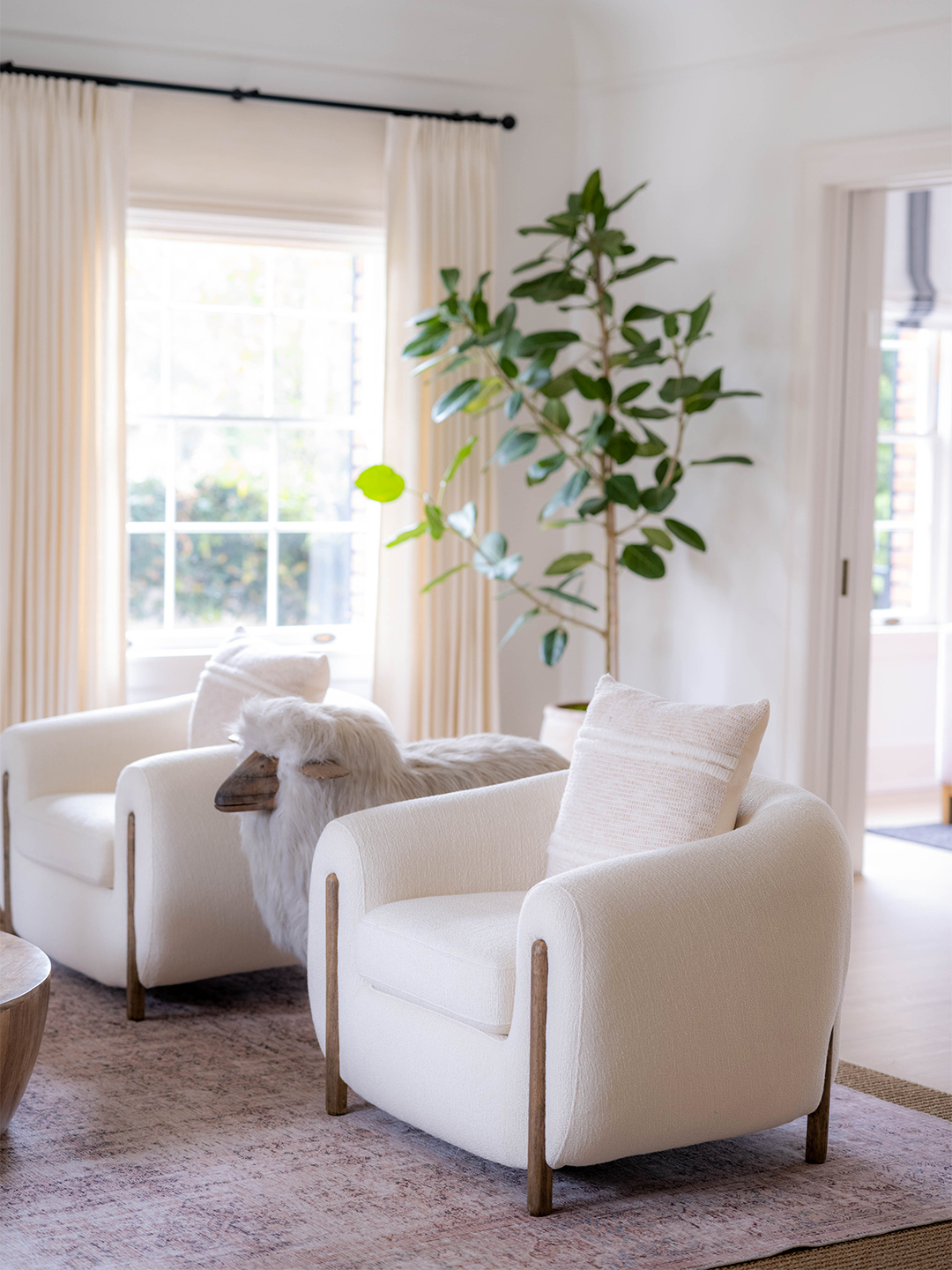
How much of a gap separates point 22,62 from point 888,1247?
14.6 feet

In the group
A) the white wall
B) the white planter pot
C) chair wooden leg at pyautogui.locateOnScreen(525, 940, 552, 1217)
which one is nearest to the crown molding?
the white wall

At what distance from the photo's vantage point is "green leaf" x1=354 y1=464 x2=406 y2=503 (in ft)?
17.0

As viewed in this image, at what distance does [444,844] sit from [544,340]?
2556mm

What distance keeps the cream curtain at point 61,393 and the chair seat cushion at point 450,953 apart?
2.50 meters

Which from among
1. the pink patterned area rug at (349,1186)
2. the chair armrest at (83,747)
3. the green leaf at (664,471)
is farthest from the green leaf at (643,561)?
the pink patterned area rug at (349,1186)

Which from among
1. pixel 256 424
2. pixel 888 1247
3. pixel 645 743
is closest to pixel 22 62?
pixel 256 424

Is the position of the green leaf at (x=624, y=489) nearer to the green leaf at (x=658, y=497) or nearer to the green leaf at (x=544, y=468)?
the green leaf at (x=658, y=497)

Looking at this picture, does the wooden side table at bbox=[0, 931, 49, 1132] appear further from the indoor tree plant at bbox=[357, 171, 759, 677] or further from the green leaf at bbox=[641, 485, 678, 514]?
the green leaf at bbox=[641, 485, 678, 514]

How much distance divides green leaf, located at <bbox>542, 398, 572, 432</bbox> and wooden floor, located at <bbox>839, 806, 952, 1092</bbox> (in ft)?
6.22

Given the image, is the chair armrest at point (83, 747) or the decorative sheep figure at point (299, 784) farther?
the chair armrest at point (83, 747)

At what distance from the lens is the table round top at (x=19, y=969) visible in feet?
9.24

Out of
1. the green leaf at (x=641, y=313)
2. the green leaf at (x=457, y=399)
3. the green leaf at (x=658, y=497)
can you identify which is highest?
the green leaf at (x=641, y=313)

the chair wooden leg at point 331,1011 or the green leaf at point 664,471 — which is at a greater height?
the green leaf at point 664,471

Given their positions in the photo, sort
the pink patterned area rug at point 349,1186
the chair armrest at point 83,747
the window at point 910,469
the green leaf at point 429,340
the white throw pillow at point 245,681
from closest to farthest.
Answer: the pink patterned area rug at point 349,1186 < the white throw pillow at point 245,681 < the chair armrest at point 83,747 < the green leaf at point 429,340 < the window at point 910,469
